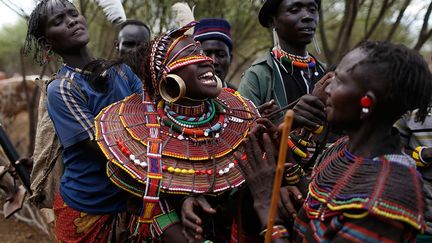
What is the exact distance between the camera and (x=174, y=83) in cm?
227

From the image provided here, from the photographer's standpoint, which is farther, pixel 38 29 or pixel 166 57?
pixel 38 29


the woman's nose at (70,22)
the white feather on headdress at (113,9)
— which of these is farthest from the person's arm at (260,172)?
the white feather on headdress at (113,9)

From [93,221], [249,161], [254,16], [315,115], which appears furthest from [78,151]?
[254,16]

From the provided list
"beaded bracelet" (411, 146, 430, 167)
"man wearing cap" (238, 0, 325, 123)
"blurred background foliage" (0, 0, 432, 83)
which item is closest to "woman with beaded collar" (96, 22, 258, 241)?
"man wearing cap" (238, 0, 325, 123)

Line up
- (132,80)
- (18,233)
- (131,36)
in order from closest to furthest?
1. (132,80)
2. (131,36)
3. (18,233)

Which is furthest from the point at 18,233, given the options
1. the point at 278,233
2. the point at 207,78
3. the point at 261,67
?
the point at 278,233

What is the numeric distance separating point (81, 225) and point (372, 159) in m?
1.71

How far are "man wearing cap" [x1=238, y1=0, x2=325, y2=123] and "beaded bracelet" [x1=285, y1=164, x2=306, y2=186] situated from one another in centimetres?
65

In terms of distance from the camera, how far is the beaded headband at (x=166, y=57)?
2201 millimetres

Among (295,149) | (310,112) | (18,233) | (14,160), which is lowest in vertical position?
(18,233)

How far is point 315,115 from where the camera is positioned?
6.79ft

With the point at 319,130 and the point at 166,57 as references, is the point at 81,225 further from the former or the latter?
the point at 319,130

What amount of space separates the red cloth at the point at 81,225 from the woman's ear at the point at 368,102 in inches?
64.5

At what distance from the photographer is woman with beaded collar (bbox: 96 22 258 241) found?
209cm
